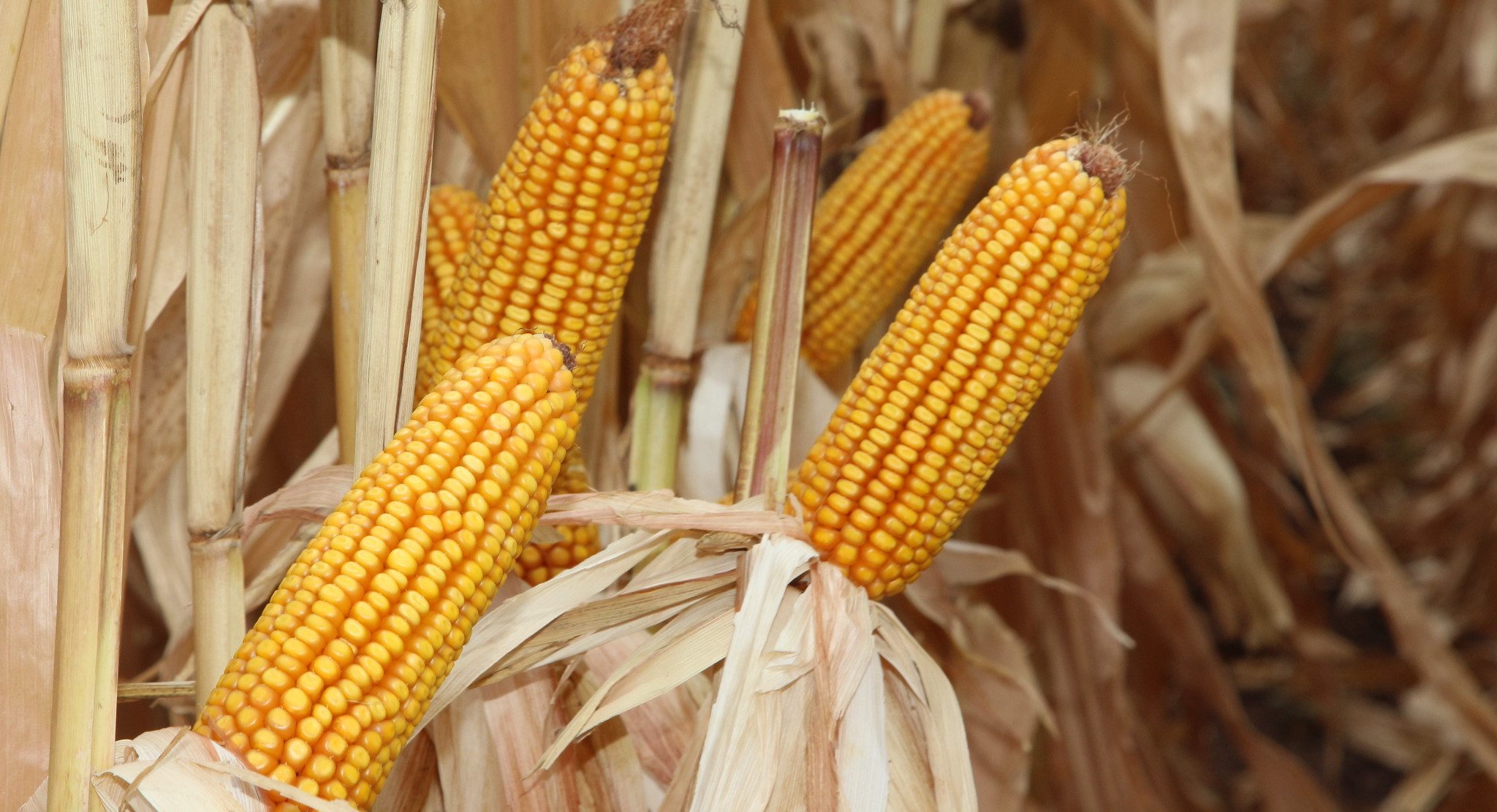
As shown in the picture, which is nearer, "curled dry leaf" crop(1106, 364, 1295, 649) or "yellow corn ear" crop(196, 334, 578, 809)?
"yellow corn ear" crop(196, 334, 578, 809)

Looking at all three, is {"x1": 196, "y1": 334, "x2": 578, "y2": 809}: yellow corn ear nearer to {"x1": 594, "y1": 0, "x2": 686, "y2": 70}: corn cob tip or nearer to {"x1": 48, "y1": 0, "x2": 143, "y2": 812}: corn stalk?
{"x1": 48, "y1": 0, "x2": 143, "y2": 812}: corn stalk

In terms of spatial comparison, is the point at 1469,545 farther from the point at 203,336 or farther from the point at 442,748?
the point at 203,336

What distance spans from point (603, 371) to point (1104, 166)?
2.81ft

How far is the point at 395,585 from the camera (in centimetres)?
104

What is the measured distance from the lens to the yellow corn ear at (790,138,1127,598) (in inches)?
48.1

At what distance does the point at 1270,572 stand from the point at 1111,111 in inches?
69.6

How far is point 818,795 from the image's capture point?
1271 millimetres

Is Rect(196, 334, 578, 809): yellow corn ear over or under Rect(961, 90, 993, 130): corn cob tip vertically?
under

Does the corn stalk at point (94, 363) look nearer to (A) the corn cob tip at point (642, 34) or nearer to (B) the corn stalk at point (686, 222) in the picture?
(A) the corn cob tip at point (642, 34)

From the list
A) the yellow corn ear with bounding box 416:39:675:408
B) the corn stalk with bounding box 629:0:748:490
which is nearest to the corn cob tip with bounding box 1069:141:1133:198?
the yellow corn ear with bounding box 416:39:675:408

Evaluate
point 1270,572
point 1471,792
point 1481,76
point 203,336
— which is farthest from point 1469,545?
point 203,336

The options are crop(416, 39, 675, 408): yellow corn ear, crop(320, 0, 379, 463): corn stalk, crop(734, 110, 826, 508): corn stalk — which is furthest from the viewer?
crop(320, 0, 379, 463): corn stalk

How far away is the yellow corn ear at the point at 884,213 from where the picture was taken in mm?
1760

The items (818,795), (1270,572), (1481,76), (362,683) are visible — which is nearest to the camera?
(362,683)
